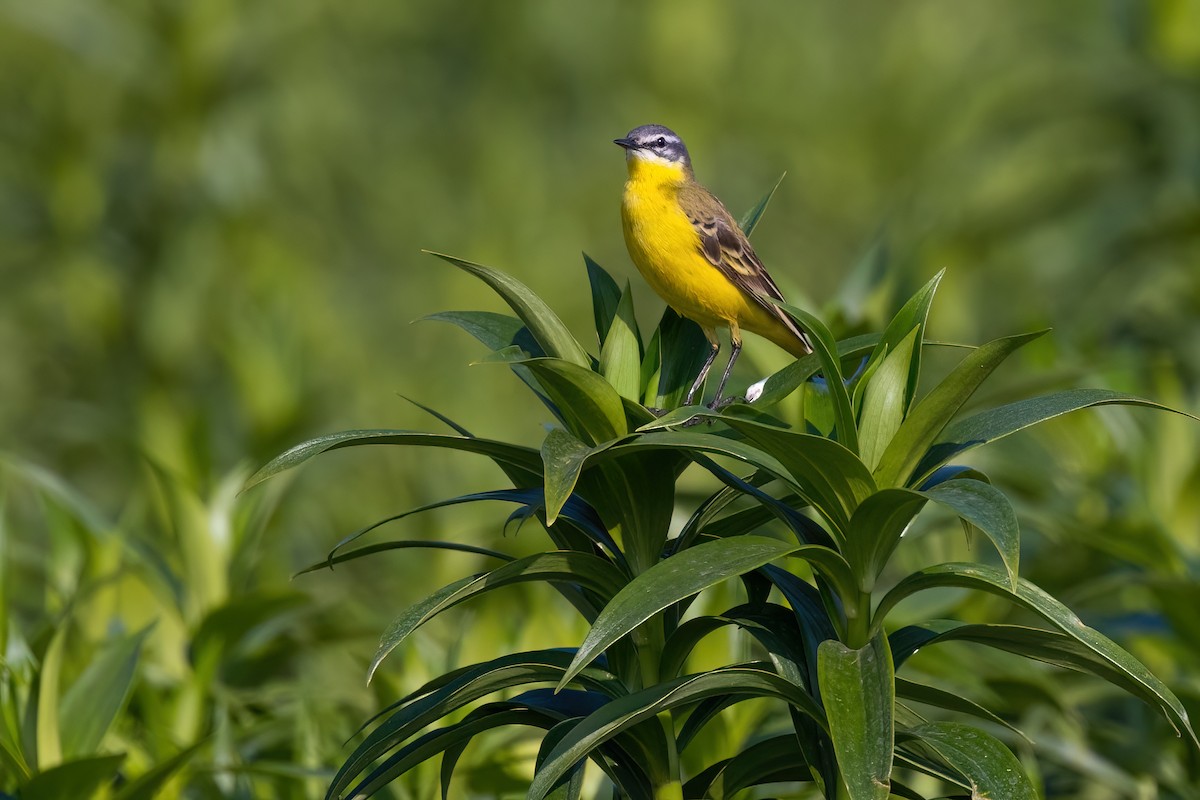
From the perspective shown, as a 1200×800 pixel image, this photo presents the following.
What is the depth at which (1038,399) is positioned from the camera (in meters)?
1.40

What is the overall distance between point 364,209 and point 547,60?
1873 millimetres

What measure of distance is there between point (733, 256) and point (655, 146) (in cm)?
48

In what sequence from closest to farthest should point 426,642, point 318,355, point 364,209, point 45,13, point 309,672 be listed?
point 426,642 < point 309,672 < point 45,13 < point 318,355 < point 364,209

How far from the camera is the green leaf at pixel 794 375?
147cm

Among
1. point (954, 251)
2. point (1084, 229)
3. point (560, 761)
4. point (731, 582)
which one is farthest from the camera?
point (954, 251)

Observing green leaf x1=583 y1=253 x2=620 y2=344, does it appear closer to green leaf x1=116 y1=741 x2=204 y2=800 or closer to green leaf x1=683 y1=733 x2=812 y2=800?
green leaf x1=683 y1=733 x2=812 y2=800

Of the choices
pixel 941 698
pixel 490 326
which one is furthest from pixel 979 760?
pixel 490 326

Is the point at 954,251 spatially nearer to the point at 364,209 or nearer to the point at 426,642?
the point at 426,642

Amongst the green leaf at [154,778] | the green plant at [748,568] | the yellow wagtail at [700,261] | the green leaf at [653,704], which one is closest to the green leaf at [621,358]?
the green plant at [748,568]

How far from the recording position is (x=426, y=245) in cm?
848

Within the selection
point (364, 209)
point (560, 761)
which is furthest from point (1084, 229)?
point (364, 209)

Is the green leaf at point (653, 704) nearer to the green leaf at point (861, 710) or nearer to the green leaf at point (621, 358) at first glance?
the green leaf at point (861, 710)

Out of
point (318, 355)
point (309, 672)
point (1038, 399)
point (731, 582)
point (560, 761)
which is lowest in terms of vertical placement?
point (318, 355)

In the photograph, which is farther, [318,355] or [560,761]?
[318,355]
